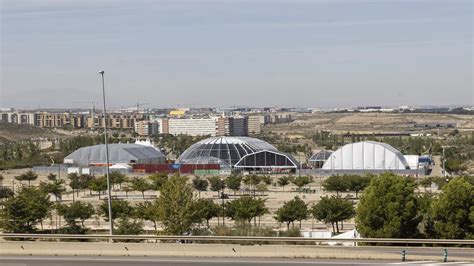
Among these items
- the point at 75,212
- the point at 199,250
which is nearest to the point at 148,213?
the point at 75,212

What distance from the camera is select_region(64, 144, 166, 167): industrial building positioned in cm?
9744

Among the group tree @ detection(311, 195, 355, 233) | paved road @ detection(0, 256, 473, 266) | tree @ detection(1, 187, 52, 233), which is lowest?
tree @ detection(311, 195, 355, 233)

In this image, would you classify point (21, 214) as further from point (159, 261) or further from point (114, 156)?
point (114, 156)

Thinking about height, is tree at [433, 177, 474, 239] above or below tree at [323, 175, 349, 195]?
above

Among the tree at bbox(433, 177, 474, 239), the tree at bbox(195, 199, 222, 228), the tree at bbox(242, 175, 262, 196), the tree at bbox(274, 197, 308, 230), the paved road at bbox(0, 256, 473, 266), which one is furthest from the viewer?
the tree at bbox(242, 175, 262, 196)

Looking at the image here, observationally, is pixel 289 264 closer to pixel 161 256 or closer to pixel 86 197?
pixel 161 256

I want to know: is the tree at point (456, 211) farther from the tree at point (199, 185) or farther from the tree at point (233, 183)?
the tree at point (199, 185)

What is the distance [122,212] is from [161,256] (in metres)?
22.0

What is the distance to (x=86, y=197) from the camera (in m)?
62.2

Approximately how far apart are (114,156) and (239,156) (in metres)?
16.8

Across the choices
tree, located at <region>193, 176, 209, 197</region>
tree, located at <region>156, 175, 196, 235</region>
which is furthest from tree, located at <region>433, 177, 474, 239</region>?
tree, located at <region>193, 176, 209, 197</region>

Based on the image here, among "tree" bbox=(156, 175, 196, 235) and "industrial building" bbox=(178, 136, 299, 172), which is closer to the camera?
"tree" bbox=(156, 175, 196, 235)

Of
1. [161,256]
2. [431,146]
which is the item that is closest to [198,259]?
[161,256]

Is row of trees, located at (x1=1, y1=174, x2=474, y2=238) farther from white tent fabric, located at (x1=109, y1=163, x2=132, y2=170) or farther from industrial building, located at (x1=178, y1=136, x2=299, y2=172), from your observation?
industrial building, located at (x1=178, y1=136, x2=299, y2=172)
